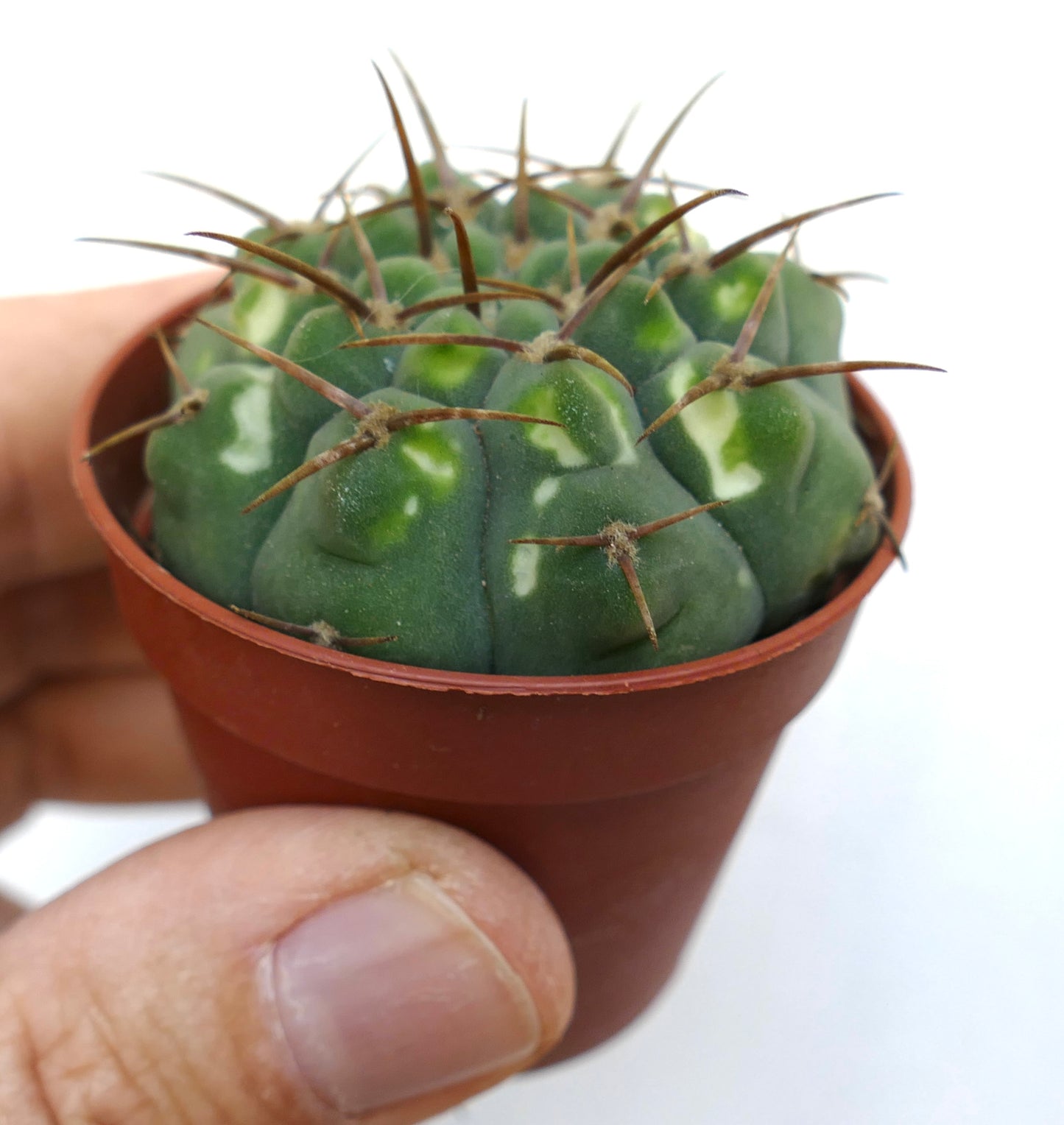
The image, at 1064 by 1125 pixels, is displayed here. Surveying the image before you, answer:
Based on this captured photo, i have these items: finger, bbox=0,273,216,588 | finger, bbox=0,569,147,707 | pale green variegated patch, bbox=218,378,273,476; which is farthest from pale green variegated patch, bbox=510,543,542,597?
finger, bbox=0,569,147,707

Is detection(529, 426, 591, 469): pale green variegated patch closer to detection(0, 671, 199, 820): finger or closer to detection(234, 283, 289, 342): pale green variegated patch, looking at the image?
detection(234, 283, 289, 342): pale green variegated patch

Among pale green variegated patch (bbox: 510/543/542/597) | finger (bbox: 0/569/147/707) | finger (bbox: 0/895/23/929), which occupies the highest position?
pale green variegated patch (bbox: 510/543/542/597)

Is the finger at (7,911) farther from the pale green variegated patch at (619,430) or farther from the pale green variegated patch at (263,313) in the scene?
Result: the pale green variegated patch at (619,430)

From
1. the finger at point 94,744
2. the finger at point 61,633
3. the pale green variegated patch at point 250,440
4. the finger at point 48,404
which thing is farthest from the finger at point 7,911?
the pale green variegated patch at point 250,440

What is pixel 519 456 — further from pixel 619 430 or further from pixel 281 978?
pixel 281 978

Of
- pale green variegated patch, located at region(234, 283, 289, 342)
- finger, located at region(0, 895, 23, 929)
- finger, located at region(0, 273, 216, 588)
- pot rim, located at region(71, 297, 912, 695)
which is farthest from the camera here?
finger, located at region(0, 895, 23, 929)

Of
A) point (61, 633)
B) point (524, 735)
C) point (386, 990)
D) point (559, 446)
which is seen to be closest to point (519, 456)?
point (559, 446)
